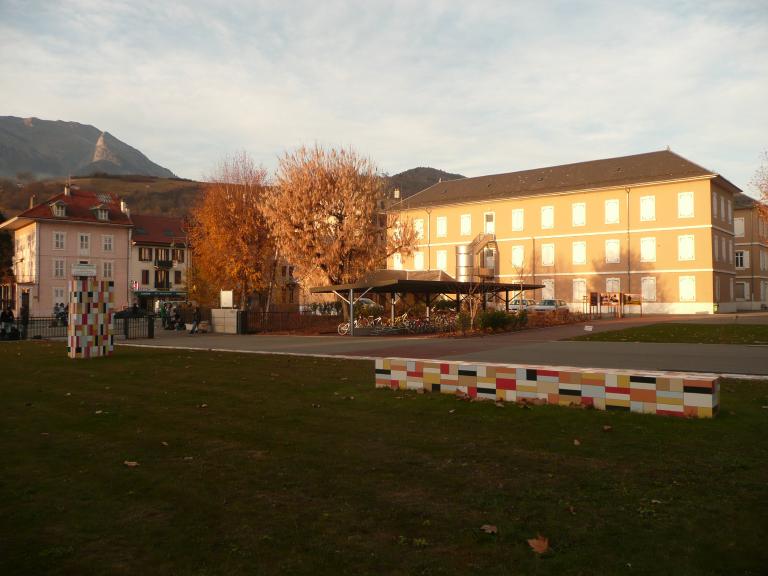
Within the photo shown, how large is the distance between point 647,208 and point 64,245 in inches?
2395

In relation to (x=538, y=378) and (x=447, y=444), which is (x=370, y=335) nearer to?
(x=538, y=378)

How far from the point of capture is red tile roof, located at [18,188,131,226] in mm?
69562

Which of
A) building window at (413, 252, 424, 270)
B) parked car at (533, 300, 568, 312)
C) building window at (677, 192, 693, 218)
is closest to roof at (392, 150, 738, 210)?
building window at (677, 192, 693, 218)

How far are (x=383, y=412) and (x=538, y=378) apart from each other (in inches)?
96.4

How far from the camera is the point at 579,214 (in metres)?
62.1

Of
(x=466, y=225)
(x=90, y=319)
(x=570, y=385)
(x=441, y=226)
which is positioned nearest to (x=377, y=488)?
(x=570, y=385)

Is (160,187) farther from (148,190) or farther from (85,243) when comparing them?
(85,243)

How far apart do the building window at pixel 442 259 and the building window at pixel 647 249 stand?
2111 cm

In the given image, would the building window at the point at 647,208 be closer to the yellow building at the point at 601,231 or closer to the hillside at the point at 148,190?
the yellow building at the point at 601,231

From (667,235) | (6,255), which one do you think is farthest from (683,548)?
(6,255)

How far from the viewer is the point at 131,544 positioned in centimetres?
436

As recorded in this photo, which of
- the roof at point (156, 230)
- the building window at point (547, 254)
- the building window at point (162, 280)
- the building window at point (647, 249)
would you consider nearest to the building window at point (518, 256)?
the building window at point (547, 254)

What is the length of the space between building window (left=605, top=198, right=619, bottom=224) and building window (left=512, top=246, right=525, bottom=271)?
9138 millimetres

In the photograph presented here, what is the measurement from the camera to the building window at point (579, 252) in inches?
→ 2429
